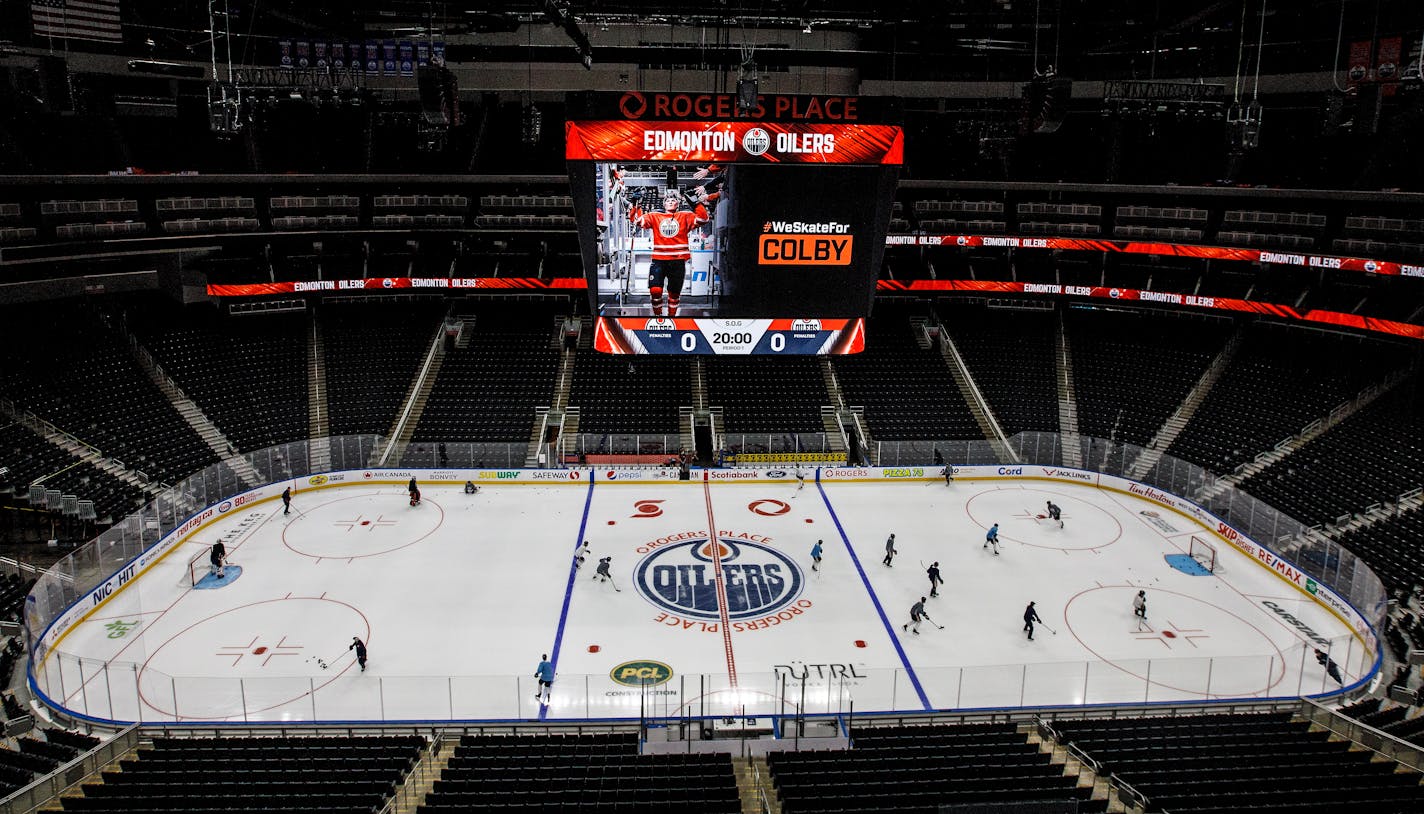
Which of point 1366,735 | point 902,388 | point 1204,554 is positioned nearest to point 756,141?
point 902,388

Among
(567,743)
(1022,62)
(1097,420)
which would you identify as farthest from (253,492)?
(1022,62)

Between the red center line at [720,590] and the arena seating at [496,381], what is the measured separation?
934cm

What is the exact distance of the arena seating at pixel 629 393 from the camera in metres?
39.0

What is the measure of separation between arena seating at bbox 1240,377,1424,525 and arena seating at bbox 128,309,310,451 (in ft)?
121

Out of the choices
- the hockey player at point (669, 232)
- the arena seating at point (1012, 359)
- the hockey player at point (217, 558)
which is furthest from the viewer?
the arena seating at point (1012, 359)

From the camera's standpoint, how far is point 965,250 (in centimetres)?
4784

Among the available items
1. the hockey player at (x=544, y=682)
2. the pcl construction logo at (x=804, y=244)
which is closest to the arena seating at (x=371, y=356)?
the pcl construction logo at (x=804, y=244)

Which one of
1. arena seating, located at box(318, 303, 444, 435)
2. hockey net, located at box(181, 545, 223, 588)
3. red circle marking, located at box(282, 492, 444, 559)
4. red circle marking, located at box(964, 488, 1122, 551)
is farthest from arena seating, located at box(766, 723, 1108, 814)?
arena seating, located at box(318, 303, 444, 435)

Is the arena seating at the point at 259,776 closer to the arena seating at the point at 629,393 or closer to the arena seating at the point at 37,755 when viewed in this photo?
the arena seating at the point at 37,755

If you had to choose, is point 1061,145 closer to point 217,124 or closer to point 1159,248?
point 1159,248

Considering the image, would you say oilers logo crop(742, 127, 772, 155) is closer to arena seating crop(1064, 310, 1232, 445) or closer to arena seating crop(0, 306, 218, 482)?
arena seating crop(1064, 310, 1232, 445)

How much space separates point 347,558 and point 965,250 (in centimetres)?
3399

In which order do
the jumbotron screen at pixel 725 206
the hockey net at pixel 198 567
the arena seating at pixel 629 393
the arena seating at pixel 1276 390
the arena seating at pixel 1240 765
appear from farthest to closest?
the arena seating at pixel 629 393
the arena seating at pixel 1276 390
the jumbotron screen at pixel 725 206
the hockey net at pixel 198 567
the arena seating at pixel 1240 765

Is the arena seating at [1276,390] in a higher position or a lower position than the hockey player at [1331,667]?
higher
